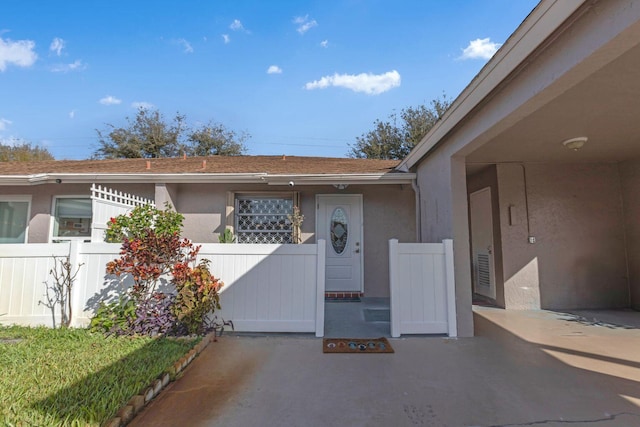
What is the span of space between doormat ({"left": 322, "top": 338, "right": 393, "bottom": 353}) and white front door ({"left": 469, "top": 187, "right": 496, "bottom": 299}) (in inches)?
144

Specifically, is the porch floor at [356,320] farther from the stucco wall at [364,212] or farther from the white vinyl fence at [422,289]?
the stucco wall at [364,212]

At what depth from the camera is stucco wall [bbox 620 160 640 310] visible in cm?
581

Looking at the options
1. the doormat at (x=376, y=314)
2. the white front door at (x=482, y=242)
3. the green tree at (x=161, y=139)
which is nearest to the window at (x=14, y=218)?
the doormat at (x=376, y=314)

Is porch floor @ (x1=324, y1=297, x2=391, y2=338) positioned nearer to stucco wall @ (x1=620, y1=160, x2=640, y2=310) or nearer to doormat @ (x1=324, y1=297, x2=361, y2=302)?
doormat @ (x1=324, y1=297, x2=361, y2=302)

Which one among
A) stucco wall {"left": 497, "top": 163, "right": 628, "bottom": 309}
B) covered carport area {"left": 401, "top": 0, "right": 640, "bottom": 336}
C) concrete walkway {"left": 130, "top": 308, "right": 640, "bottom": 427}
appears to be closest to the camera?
concrete walkway {"left": 130, "top": 308, "right": 640, "bottom": 427}

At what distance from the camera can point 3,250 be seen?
14.5 feet

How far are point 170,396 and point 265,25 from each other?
10.7 m

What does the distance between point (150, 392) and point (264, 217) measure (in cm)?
479

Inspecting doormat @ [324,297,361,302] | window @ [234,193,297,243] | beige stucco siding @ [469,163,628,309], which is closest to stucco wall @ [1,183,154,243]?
window @ [234,193,297,243]

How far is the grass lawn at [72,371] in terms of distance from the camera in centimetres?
225

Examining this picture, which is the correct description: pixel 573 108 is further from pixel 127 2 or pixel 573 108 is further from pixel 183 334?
pixel 127 2

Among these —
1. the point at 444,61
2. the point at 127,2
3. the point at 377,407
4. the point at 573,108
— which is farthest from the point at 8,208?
the point at 444,61

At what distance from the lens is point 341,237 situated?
7066 mm

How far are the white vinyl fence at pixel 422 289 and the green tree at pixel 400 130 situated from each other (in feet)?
61.4
